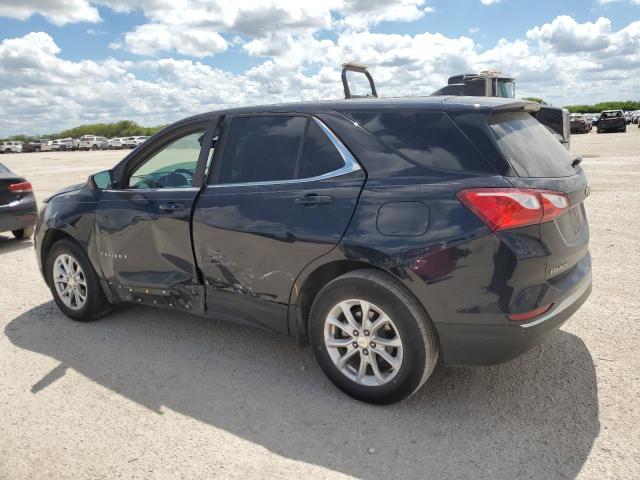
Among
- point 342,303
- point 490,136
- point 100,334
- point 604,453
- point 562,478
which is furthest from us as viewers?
point 100,334

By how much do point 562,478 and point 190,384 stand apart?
88.3 inches

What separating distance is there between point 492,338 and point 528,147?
3.60 feet

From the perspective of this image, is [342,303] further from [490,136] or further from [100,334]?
[100,334]

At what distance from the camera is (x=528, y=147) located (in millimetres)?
3160

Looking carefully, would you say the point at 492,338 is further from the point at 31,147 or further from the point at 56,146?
the point at 31,147

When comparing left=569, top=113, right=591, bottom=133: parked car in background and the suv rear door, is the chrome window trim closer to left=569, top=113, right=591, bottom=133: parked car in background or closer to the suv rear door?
the suv rear door

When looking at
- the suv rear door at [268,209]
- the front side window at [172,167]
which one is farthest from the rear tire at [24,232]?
the suv rear door at [268,209]

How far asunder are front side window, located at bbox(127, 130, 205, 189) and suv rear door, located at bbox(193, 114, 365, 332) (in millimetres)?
274

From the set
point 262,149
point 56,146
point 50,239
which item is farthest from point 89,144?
point 262,149

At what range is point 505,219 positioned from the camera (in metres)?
2.81

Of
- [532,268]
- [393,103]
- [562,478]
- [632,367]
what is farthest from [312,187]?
[632,367]

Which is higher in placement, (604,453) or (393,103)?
(393,103)

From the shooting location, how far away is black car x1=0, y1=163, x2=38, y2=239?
26.2ft

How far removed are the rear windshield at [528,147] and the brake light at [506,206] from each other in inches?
6.1
